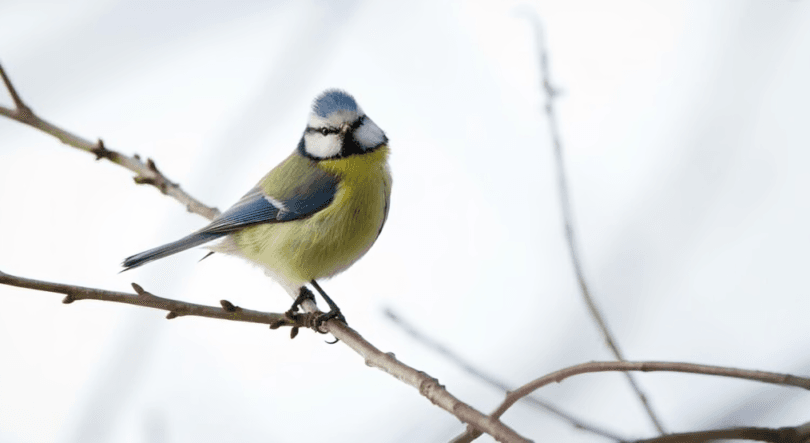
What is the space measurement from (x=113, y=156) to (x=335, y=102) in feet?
2.36

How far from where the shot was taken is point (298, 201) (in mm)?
2477

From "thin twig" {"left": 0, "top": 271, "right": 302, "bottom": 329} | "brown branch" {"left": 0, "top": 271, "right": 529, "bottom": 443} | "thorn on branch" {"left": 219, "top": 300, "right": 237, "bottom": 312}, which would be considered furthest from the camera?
"thorn on branch" {"left": 219, "top": 300, "right": 237, "bottom": 312}

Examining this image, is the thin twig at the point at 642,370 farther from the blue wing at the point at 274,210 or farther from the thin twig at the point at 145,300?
the blue wing at the point at 274,210

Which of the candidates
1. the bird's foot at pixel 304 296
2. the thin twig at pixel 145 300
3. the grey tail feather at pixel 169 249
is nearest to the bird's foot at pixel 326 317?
the bird's foot at pixel 304 296

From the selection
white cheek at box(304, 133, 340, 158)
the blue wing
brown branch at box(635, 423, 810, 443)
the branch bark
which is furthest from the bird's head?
brown branch at box(635, 423, 810, 443)

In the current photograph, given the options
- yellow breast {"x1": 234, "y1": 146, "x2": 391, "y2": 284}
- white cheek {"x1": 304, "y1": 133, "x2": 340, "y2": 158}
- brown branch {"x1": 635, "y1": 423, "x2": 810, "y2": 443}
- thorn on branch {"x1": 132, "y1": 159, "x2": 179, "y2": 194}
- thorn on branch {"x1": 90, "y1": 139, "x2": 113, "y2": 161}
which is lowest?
brown branch {"x1": 635, "y1": 423, "x2": 810, "y2": 443}

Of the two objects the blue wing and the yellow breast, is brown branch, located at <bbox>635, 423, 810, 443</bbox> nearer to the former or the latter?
the yellow breast

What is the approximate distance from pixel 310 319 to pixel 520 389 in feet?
3.82

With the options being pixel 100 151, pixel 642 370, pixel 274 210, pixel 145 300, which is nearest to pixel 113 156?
pixel 100 151

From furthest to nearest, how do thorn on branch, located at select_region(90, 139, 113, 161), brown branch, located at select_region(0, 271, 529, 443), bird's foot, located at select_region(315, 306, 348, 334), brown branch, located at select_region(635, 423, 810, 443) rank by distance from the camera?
thorn on branch, located at select_region(90, 139, 113, 161) < bird's foot, located at select_region(315, 306, 348, 334) < brown branch, located at select_region(0, 271, 529, 443) < brown branch, located at select_region(635, 423, 810, 443)

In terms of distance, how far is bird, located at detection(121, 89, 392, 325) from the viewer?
2361 mm

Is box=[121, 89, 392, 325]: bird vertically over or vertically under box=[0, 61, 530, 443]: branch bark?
over

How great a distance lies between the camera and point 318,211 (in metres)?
2.41

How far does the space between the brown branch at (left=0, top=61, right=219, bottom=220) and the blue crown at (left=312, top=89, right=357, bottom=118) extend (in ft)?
1.64
